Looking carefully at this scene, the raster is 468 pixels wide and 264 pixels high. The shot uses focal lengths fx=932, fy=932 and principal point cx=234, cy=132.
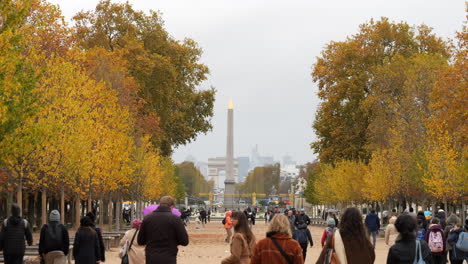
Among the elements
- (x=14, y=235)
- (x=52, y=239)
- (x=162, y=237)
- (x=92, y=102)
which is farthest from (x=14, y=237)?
(x=92, y=102)

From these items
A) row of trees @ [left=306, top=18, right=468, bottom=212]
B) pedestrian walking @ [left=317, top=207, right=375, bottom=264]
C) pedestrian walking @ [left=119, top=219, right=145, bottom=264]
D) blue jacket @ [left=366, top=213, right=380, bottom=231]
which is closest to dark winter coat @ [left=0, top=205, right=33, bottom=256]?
pedestrian walking @ [left=119, top=219, right=145, bottom=264]

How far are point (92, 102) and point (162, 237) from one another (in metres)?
29.6

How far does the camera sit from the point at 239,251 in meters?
12.9

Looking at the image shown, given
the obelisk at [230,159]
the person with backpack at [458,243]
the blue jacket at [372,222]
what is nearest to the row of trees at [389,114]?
the blue jacket at [372,222]

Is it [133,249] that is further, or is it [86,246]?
[86,246]

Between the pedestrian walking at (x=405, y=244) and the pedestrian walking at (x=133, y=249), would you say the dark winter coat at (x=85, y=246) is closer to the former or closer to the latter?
the pedestrian walking at (x=133, y=249)

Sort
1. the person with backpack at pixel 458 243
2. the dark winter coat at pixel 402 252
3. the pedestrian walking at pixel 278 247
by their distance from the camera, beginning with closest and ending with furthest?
the pedestrian walking at pixel 278 247
the dark winter coat at pixel 402 252
the person with backpack at pixel 458 243

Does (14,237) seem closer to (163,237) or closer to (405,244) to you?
(163,237)

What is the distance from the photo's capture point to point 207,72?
→ 224 feet

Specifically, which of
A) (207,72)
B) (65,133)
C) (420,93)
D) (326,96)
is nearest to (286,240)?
(65,133)

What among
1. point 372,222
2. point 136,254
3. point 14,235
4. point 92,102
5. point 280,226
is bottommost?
point 136,254

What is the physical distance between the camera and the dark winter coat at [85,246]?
52.0 ft

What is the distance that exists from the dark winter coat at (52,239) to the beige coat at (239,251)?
4.17 meters

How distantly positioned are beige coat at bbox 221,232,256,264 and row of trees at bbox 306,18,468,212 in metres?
30.6
